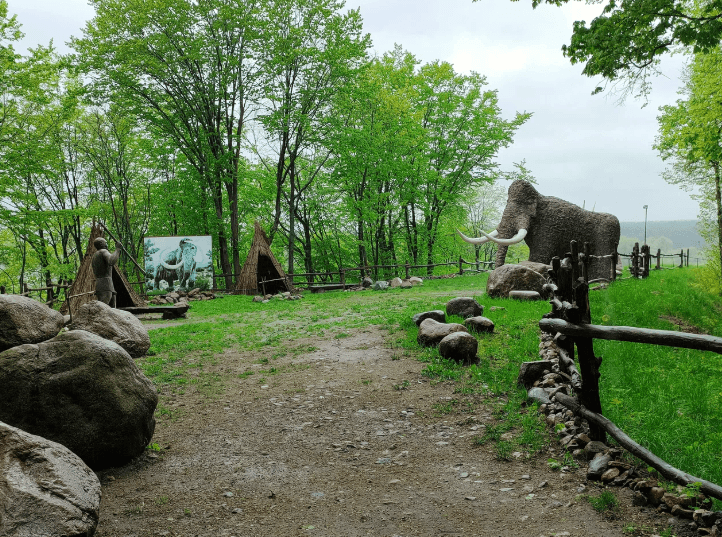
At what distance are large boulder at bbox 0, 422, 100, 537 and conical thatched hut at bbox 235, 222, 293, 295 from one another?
1840 cm

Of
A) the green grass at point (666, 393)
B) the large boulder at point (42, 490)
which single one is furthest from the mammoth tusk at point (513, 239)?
the large boulder at point (42, 490)

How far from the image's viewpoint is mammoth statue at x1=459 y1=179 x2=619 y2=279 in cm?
1441

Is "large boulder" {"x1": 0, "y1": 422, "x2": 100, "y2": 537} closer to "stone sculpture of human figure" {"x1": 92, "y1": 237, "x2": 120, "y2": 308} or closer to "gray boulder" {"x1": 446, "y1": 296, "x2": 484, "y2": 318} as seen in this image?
"gray boulder" {"x1": 446, "y1": 296, "x2": 484, "y2": 318}

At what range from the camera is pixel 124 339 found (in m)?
8.41

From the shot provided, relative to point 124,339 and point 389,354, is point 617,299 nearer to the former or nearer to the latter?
point 389,354

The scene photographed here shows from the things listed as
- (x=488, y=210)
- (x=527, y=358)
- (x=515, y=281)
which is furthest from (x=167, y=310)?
(x=488, y=210)

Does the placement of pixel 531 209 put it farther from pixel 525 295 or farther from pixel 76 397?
pixel 76 397

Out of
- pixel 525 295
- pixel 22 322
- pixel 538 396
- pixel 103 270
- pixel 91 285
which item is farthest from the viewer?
pixel 91 285

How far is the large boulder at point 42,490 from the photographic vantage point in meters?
2.61

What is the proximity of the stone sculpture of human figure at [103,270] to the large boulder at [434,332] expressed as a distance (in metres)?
7.08

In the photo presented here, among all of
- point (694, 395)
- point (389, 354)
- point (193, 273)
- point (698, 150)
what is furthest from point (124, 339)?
point (193, 273)

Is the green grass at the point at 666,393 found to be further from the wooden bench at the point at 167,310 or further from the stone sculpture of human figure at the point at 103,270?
the wooden bench at the point at 167,310

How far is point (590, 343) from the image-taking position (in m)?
4.38

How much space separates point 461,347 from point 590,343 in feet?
10.4
